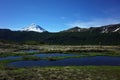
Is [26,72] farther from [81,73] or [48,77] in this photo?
[81,73]

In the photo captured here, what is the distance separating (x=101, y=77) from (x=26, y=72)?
19811 mm

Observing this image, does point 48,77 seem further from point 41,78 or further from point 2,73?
point 2,73

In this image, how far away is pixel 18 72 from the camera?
178 feet

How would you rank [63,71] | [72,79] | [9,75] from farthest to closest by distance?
[63,71] → [9,75] → [72,79]

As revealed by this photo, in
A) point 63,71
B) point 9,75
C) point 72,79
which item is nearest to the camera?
point 72,79

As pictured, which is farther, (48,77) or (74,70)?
(74,70)

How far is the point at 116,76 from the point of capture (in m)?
49.4

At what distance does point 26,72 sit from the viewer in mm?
54656

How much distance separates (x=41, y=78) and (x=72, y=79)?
7.48m

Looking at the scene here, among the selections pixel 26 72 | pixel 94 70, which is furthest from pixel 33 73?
pixel 94 70

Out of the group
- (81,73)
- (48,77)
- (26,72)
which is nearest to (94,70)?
(81,73)

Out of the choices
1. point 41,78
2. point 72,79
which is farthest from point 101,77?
point 41,78

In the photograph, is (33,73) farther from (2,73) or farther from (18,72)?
(2,73)

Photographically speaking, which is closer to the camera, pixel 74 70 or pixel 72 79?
pixel 72 79
